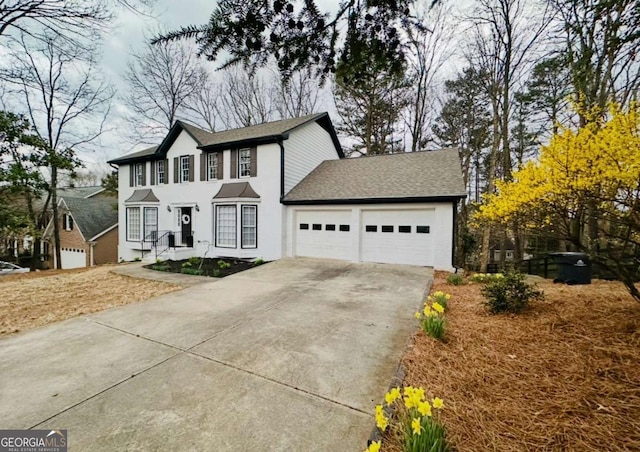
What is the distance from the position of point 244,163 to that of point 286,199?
2943 millimetres

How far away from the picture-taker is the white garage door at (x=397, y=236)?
9.61 metres

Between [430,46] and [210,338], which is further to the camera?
[430,46]

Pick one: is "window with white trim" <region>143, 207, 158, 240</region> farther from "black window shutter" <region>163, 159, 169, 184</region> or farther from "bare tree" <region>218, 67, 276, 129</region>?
"bare tree" <region>218, 67, 276, 129</region>

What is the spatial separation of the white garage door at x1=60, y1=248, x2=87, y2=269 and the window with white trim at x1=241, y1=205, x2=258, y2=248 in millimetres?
15809

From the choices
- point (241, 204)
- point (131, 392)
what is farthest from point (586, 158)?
point (241, 204)

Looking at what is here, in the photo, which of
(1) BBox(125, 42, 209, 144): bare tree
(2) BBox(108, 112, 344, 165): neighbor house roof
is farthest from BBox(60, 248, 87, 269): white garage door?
(1) BBox(125, 42, 209, 144): bare tree

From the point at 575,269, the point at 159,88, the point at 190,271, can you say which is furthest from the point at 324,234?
the point at 159,88

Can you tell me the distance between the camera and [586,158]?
11.0 feet

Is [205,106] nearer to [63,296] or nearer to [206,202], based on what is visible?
[206,202]

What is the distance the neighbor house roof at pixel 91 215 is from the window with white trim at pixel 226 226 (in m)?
13.5

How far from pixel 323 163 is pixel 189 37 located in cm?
1268

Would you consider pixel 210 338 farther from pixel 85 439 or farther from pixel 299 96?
pixel 299 96

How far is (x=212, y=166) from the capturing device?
13203 millimetres

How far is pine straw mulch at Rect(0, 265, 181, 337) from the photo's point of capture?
16.9 feet
